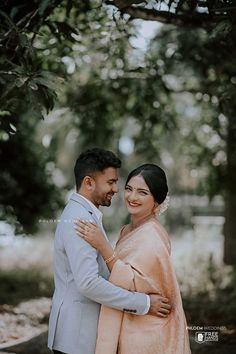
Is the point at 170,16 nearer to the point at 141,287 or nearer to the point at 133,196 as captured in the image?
the point at 133,196

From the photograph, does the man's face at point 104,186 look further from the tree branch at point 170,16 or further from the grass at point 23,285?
the grass at point 23,285

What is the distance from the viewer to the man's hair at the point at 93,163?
3.10 meters

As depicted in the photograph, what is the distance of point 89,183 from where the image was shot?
312 centimetres

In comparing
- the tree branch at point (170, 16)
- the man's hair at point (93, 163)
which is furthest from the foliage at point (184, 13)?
the man's hair at point (93, 163)

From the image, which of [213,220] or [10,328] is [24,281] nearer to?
[10,328]

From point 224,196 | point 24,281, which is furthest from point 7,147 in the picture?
point 224,196

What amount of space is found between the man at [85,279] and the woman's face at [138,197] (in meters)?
0.12

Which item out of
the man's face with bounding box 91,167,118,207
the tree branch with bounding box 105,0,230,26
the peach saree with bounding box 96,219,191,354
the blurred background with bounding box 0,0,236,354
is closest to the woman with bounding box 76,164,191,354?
the peach saree with bounding box 96,219,191,354

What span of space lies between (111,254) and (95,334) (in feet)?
1.48

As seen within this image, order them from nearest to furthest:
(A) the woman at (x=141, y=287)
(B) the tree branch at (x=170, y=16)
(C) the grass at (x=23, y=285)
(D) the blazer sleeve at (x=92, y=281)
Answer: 1. (D) the blazer sleeve at (x=92, y=281)
2. (A) the woman at (x=141, y=287)
3. (B) the tree branch at (x=170, y=16)
4. (C) the grass at (x=23, y=285)

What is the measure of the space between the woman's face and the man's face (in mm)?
124

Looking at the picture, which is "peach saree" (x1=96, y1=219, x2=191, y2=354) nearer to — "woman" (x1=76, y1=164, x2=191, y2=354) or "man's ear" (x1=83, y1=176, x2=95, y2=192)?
"woman" (x1=76, y1=164, x2=191, y2=354)

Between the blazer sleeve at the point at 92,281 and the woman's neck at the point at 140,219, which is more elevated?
the woman's neck at the point at 140,219

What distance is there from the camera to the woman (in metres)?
2.97
